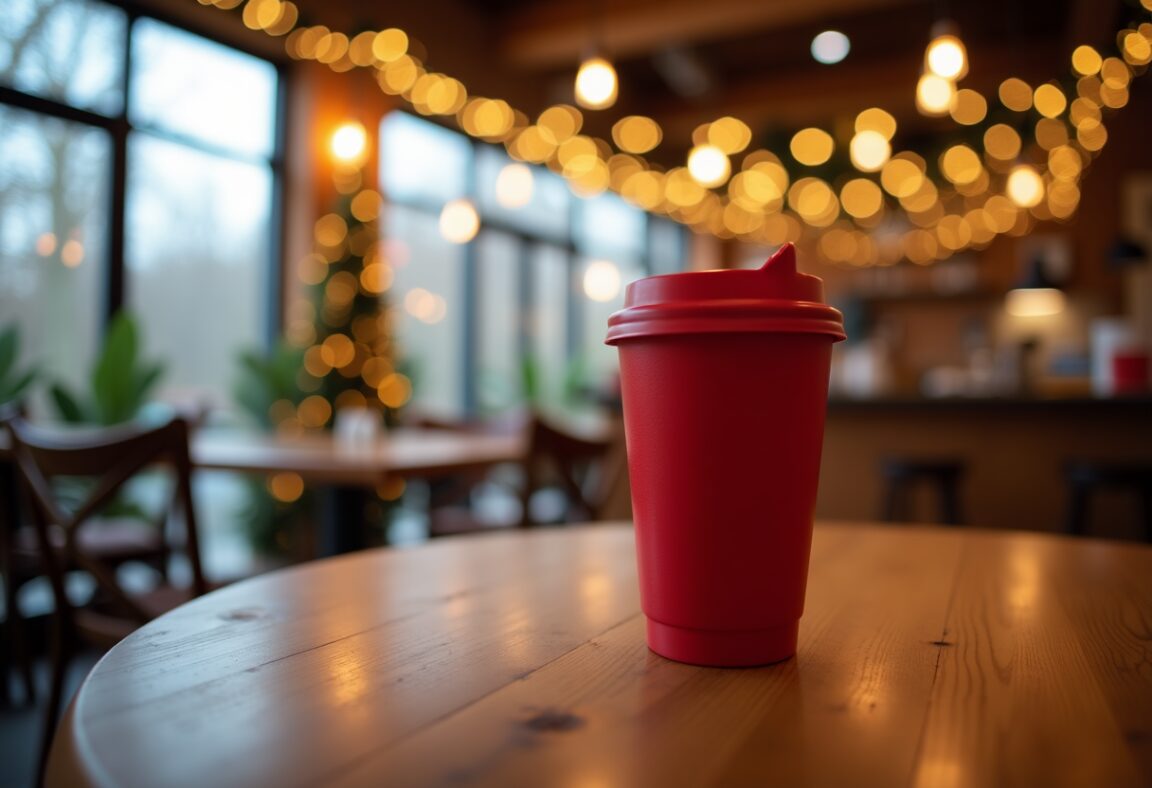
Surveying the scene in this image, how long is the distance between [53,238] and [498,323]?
3.70 meters

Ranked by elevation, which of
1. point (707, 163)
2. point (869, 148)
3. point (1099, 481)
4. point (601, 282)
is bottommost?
point (1099, 481)

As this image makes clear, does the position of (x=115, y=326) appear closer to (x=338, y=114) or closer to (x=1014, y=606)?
(x=338, y=114)

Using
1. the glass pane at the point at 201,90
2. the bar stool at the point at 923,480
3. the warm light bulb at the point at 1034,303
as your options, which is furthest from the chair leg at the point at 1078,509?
the warm light bulb at the point at 1034,303

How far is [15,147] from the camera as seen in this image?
3.91 m

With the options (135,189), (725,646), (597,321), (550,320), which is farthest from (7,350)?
(597,321)

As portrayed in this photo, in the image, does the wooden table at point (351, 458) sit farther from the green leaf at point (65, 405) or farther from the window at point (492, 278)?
the window at point (492, 278)

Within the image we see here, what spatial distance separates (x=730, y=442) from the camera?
542 millimetres

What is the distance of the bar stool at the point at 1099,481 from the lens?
3020 millimetres

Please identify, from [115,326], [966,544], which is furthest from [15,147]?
[966,544]

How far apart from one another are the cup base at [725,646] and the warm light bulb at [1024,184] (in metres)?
5.21

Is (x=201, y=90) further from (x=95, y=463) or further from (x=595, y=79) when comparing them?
(x=95, y=463)

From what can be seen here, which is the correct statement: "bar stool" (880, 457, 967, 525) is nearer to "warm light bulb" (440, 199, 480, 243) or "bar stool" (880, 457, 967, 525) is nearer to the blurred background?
the blurred background

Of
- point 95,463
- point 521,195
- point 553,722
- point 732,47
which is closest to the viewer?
point 553,722

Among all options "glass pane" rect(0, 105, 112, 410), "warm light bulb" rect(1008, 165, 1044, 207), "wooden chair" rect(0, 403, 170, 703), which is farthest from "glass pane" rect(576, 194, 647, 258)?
"wooden chair" rect(0, 403, 170, 703)
